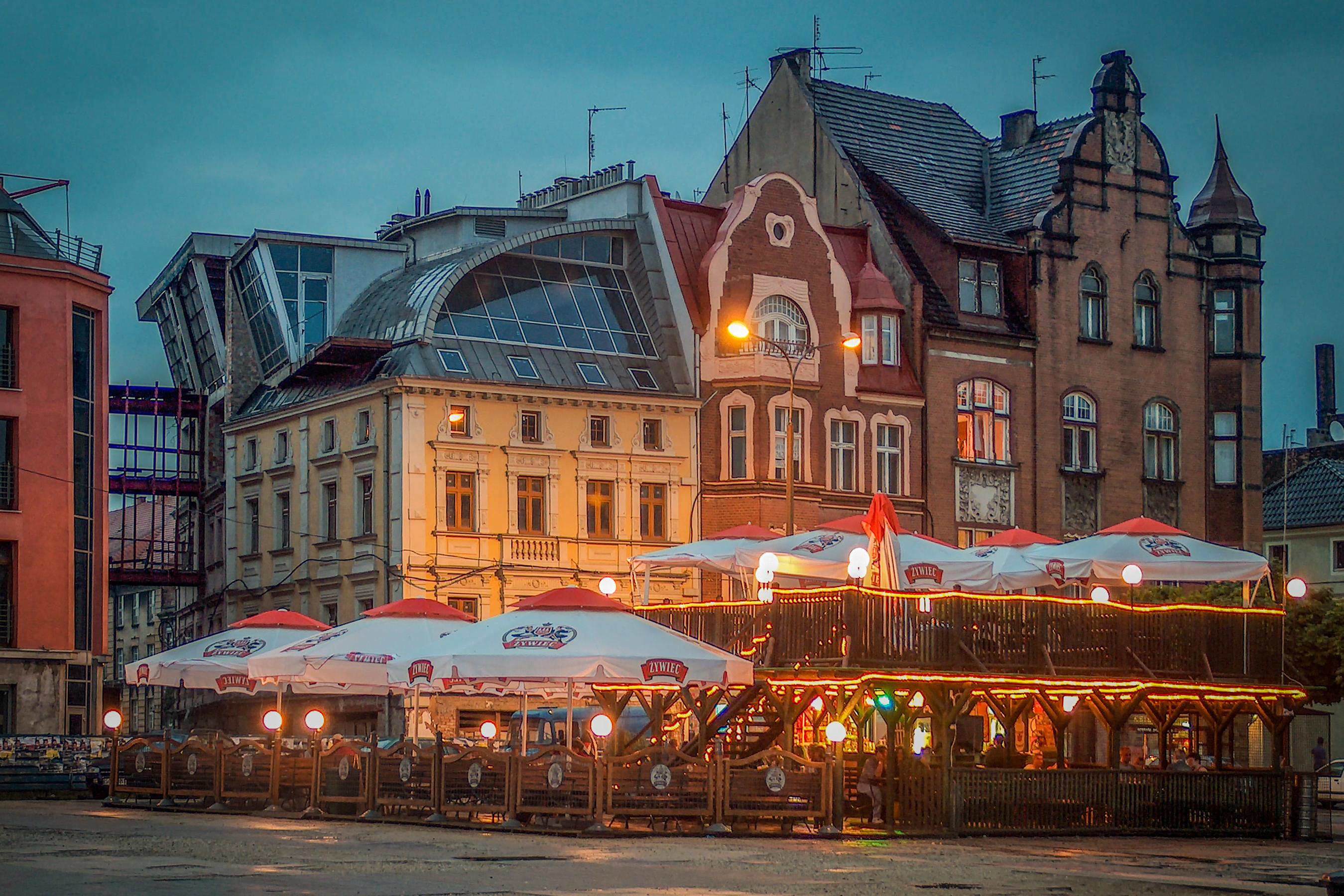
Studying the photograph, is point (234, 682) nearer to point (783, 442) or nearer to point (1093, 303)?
point (783, 442)

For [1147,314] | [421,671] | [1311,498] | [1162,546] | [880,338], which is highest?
[1147,314]

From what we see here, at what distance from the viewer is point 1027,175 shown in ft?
216

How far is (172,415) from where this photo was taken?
6594cm

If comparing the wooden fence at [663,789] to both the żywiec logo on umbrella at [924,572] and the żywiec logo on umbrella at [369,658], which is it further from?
the żywiec logo on umbrella at [924,572]

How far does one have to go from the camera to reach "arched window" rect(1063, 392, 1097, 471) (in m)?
63.6

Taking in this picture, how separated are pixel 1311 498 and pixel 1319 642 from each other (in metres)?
23.5

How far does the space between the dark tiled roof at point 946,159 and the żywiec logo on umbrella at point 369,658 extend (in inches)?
1168

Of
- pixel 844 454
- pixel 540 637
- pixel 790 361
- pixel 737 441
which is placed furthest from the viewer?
pixel 844 454

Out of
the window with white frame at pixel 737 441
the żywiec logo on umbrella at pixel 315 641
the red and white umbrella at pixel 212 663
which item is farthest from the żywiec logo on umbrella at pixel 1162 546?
the window with white frame at pixel 737 441

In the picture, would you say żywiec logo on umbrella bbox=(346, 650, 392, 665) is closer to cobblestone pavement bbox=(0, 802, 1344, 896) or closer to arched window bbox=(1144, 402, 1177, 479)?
cobblestone pavement bbox=(0, 802, 1344, 896)

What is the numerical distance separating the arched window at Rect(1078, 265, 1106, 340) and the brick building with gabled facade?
0.07 meters

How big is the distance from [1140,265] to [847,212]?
Answer: 9350mm

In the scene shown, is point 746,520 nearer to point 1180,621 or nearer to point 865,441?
point 865,441

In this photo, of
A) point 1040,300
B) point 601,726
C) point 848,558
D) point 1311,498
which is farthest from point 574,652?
point 1311,498
